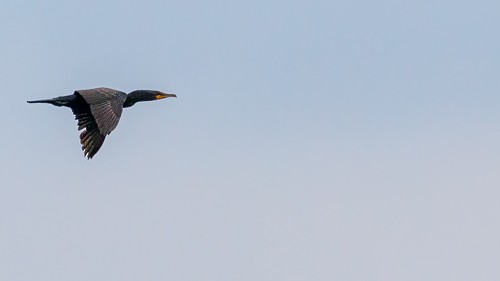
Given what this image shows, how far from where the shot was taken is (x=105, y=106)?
6669 centimetres

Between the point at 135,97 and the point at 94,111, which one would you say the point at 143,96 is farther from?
the point at 94,111

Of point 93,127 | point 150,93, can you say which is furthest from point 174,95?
point 93,127

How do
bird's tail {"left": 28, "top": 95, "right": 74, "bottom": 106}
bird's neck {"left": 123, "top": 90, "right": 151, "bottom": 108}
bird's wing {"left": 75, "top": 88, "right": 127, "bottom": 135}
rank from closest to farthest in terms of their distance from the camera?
1. bird's wing {"left": 75, "top": 88, "right": 127, "bottom": 135}
2. bird's tail {"left": 28, "top": 95, "right": 74, "bottom": 106}
3. bird's neck {"left": 123, "top": 90, "right": 151, "bottom": 108}

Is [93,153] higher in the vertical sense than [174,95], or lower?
lower

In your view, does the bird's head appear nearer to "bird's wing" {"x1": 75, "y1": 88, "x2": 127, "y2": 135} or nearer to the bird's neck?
the bird's neck

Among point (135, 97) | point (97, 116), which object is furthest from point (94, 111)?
point (135, 97)

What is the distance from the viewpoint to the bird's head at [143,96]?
71.4 metres

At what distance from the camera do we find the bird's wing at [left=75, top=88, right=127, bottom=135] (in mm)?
65562

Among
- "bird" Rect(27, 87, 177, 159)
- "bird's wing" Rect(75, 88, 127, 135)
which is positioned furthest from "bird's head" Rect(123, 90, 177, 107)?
"bird's wing" Rect(75, 88, 127, 135)

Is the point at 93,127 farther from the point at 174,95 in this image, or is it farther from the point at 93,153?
the point at 174,95

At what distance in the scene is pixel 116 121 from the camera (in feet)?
217

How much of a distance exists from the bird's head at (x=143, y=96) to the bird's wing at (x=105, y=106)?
108 inches

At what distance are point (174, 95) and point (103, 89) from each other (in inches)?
164

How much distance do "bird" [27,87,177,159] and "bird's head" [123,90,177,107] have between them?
1.45 m
